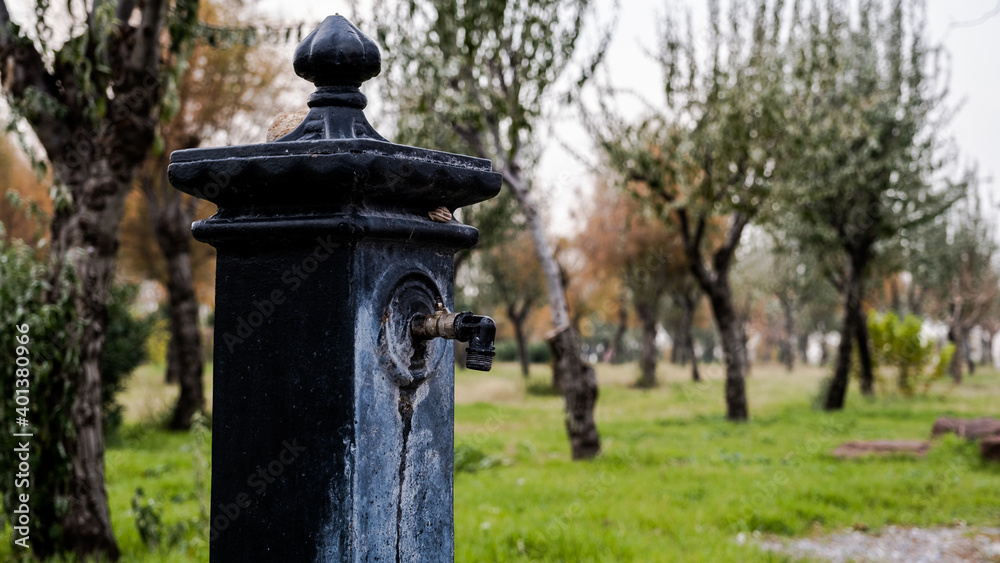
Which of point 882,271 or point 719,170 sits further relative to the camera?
point 882,271

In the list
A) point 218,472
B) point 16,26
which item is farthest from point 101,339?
point 218,472

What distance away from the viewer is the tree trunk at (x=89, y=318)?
4.64 meters

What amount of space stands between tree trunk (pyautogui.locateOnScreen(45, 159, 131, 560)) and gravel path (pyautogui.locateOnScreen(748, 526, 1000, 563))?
4.70m

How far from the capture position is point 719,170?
1273 cm

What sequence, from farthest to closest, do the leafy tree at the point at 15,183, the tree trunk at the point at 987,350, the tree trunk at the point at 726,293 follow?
the tree trunk at the point at 987,350, the leafy tree at the point at 15,183, the tree trunk at the point at 726,293

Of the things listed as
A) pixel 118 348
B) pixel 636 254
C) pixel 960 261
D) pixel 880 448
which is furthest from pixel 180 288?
pixel 960 261

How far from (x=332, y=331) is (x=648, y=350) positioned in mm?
24022

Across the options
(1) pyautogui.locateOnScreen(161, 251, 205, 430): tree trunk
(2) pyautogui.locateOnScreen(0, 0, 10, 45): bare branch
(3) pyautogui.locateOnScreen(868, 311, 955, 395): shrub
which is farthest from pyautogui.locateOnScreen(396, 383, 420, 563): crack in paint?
(3) pyautogui.locateOnScreen(868, 311, 955, 395): shrub

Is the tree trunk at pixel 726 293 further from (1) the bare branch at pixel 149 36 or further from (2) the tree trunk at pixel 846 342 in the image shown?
(1) the bare branch at pixel 149 36

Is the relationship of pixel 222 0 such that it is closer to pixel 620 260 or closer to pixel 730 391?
pixel 730 391

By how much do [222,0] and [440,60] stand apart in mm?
7267

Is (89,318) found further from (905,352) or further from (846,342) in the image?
(905,352)

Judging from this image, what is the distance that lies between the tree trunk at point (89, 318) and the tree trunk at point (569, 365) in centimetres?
562

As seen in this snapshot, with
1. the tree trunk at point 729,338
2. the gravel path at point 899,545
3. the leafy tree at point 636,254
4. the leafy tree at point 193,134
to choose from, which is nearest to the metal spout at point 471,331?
the gravel path at point 899,545
